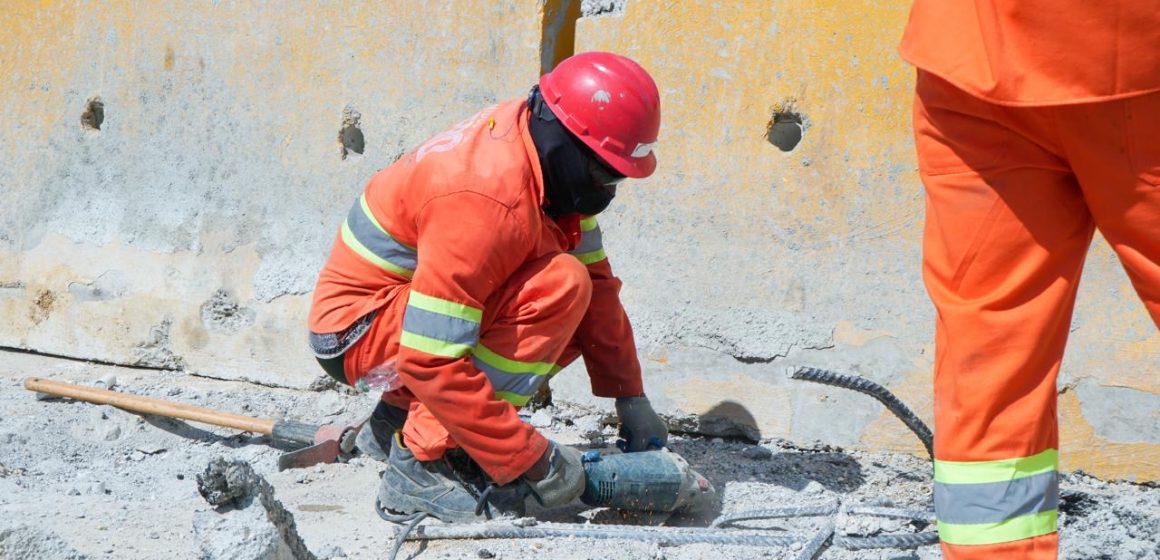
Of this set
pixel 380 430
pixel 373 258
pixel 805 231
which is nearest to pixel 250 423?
pixel 380 430

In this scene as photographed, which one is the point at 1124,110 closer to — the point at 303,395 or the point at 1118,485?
the point at 1118,485

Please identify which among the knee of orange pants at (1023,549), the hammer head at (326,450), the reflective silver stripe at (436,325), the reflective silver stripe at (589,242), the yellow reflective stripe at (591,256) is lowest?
the hammer head at (326,450)

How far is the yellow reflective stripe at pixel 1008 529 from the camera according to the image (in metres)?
1.82

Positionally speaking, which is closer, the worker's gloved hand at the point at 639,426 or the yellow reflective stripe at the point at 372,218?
the yellow reflective stripe at the point at 372,218

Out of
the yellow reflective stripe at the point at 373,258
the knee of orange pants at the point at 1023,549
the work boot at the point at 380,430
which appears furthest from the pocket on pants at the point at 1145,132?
the work boot at the point at 380,430

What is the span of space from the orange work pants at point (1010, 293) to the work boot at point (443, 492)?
1246mm

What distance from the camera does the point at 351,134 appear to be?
3.88 metres

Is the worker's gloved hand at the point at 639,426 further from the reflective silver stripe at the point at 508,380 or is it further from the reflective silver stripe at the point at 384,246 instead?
the reflective silver stripe at the point at 384,246

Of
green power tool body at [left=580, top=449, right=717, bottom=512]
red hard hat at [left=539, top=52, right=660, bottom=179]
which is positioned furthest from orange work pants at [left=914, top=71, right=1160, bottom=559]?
green power tool body at [left=580, top=449, right=717, bottom=512]

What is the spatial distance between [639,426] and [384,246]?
839 mm

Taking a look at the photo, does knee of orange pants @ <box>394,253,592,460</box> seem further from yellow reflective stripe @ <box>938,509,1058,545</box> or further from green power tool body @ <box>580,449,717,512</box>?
yellow reflective stripe @ <box>938,509,1058,545</box>

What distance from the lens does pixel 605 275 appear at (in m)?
3.19

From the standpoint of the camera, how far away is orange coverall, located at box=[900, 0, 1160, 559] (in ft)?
5.63

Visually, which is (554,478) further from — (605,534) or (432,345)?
(432,345)
